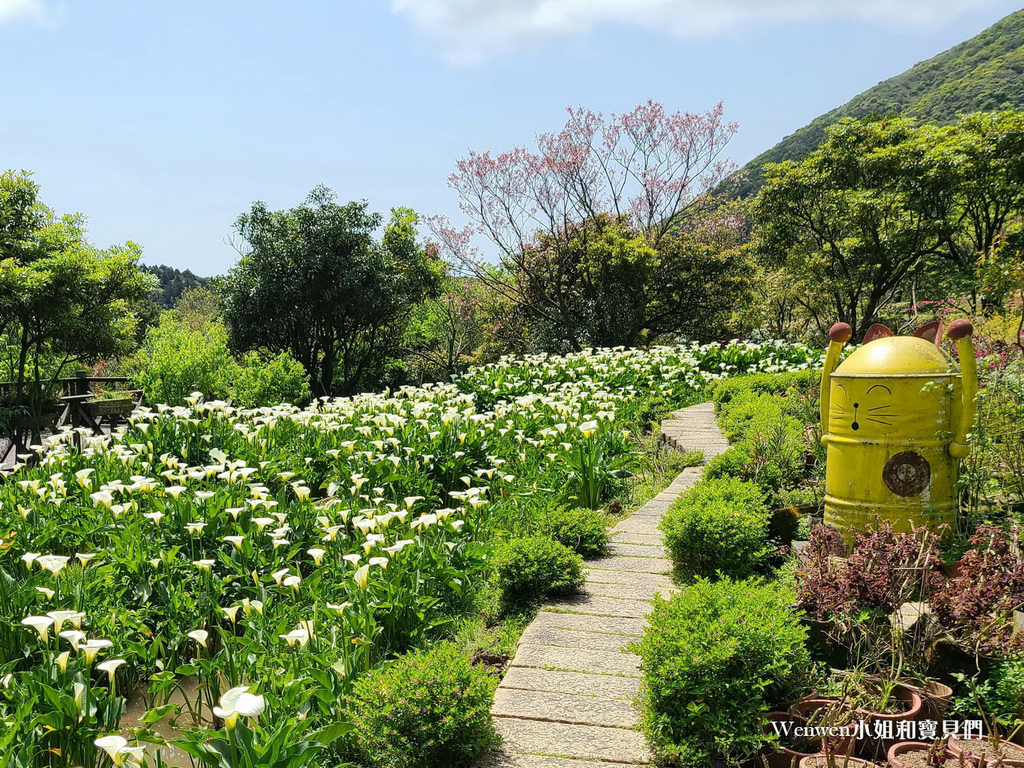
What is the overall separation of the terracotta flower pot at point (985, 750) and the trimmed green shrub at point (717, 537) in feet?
5.24

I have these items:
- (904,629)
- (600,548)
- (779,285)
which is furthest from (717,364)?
(779,285)

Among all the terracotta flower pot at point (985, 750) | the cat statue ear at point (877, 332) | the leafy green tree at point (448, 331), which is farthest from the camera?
the leafy green tree at point (448, 331)

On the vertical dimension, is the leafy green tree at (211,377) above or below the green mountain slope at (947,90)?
below

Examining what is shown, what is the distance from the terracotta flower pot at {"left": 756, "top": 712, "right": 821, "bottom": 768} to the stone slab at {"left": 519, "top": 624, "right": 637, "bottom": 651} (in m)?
0.86

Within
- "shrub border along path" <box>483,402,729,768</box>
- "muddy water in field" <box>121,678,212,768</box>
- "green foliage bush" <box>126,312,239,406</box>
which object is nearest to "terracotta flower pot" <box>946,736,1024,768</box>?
"shrub border along path" <box>483,402,729,768</box>

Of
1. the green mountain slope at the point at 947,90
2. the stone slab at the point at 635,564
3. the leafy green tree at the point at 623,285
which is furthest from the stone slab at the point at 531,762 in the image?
the green mountain slope at the point at 947,90

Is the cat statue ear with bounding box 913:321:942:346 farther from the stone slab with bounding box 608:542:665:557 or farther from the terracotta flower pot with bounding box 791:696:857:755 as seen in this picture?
the terracotta flower pot with bounding box 791:696:857:755

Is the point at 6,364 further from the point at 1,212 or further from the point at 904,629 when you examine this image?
the point at 904,629

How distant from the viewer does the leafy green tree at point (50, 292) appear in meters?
13.4

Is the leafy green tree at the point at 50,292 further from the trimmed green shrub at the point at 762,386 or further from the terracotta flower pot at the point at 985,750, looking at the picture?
the terracotta flower pot at the point at 985,750

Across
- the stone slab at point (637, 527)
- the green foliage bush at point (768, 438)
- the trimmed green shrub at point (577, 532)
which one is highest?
the green foliage bush at point (768, 438)

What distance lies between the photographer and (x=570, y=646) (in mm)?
3523

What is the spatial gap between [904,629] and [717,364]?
407 inches

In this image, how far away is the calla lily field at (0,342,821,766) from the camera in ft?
9.78
